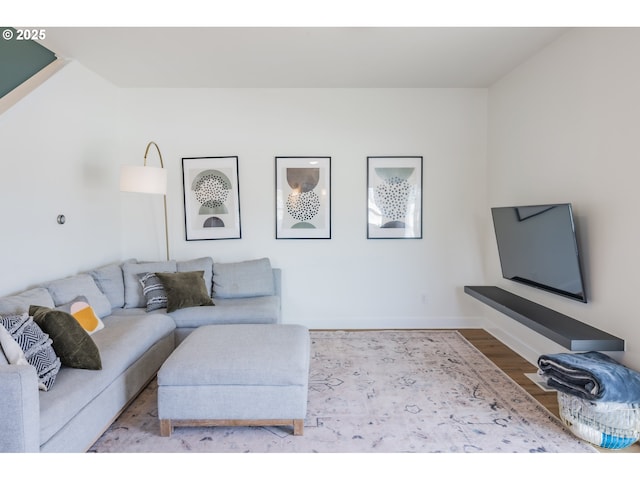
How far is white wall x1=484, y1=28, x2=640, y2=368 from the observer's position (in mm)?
2213

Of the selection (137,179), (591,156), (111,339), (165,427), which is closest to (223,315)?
(111,339)

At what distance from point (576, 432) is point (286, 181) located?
10.7 feet

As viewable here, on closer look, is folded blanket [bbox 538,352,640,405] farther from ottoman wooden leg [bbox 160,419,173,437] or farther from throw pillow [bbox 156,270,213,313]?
throw pillow [bbox 156,270,213,313]

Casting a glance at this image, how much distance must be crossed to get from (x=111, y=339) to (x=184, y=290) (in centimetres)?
92

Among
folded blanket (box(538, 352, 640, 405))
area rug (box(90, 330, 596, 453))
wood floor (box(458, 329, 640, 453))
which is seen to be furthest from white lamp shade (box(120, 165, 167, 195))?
wood floor (box(458, 329, 640, 453))

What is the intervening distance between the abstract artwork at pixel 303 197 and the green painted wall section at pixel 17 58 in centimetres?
222

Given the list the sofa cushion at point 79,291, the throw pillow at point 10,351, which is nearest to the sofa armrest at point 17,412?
the throw pillow at point 10,351

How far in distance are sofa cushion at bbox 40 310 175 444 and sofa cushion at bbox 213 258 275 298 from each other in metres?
0.72

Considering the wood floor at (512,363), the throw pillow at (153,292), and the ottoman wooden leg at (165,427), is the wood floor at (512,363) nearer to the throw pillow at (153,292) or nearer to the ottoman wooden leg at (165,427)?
the ottoman wooden leg at (165,427)

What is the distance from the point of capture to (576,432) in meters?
2.10

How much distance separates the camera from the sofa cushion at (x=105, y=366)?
1714 mm

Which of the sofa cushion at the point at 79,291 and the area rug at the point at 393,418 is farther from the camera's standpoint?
the sofa cushion at the point at 79,291
